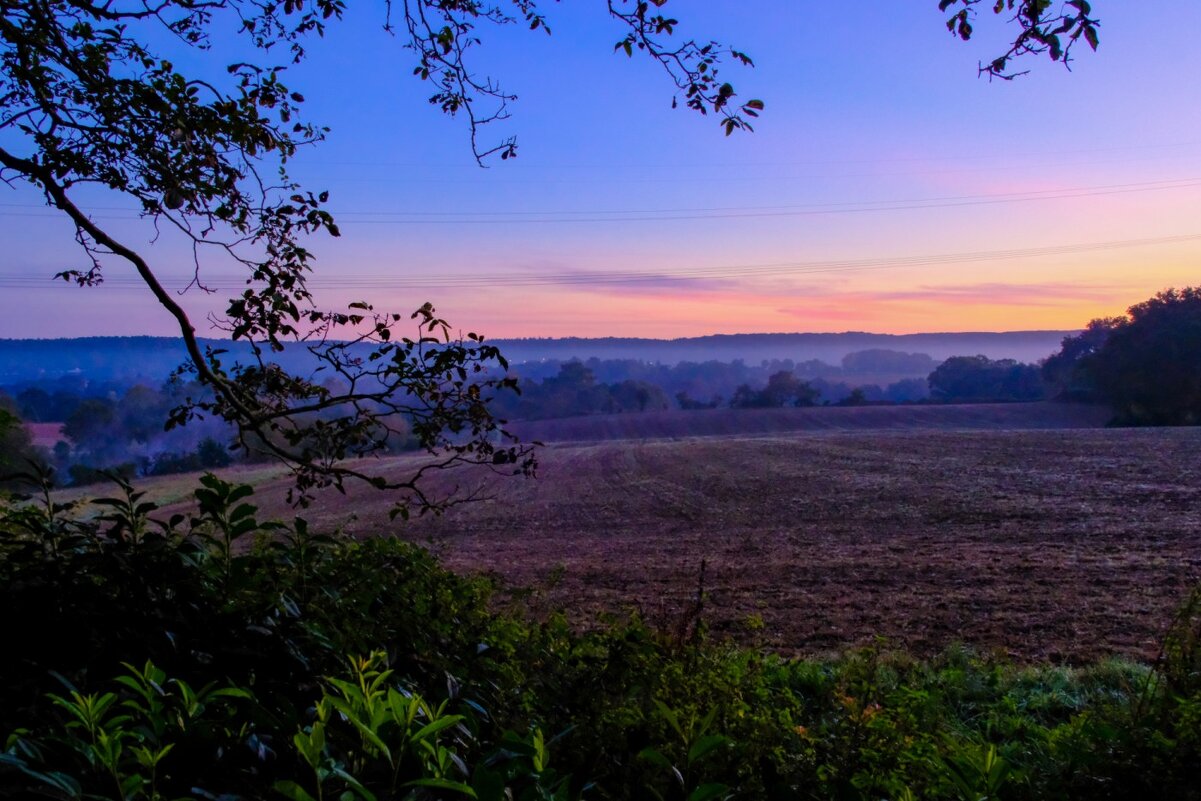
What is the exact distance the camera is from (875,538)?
18234 mm

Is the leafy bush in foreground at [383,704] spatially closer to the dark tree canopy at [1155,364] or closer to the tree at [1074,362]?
the dark tree canopy at [1155,364]

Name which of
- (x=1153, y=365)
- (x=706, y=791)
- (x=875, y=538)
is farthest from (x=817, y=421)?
(x=706, y=791)

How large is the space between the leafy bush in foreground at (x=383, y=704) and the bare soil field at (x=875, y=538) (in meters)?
1.01

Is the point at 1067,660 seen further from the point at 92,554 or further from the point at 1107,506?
the point at 1107,506

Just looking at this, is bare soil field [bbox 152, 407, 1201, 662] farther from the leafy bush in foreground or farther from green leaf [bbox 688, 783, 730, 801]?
green leaf [bbox 688, 783, 730, 801]

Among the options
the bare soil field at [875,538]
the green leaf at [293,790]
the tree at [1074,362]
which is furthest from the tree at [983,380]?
the green leaf at [293,790]

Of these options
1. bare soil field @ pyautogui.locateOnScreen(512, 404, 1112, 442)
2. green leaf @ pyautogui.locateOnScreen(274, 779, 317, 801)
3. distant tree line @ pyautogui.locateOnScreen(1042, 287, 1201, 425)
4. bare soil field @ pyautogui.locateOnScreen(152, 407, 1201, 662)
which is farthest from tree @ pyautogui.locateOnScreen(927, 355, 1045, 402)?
green leaf @ pyautogui.locateOnScreen(274, 779, 317, 801)

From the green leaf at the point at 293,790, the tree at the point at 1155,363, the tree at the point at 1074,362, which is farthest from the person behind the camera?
the tree at the point at 1074,362

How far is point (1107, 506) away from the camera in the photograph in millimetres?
20000

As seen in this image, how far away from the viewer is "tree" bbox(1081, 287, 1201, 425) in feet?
165

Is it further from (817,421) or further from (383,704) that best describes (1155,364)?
(383,704)

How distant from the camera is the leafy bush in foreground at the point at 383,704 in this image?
4.13ft

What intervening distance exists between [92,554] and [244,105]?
242 cm

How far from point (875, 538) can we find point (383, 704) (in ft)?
61.0
